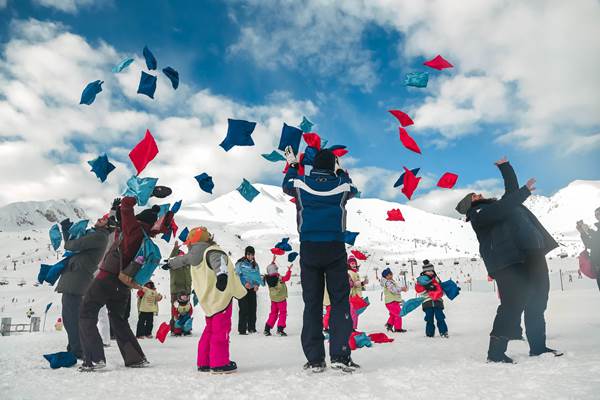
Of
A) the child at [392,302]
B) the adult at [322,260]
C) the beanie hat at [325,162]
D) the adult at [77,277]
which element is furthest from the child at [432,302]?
the adult at [77,277]

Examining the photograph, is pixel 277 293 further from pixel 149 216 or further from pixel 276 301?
pixel 149 216

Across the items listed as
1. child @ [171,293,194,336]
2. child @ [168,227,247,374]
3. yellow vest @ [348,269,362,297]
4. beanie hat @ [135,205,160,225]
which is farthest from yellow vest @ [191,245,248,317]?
child @ [171,293,194,336]

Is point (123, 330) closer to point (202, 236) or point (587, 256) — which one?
point (202, 236)

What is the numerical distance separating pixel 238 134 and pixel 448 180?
4.93 meters

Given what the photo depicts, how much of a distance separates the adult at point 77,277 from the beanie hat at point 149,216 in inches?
46.8

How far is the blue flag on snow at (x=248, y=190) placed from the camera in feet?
31.3

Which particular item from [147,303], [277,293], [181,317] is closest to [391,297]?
[277,293]

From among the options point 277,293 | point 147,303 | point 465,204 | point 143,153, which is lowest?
point 147,303

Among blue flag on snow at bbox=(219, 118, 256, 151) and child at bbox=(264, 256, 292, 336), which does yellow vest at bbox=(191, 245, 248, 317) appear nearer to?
blue flag on snow at bbox=(219, 118, 256, 151)

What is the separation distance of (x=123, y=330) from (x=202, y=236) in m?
1.37

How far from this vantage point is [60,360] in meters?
4.73

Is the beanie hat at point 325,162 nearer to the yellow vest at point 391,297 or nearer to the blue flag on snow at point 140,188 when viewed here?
the blue flag on snow at point 140,188

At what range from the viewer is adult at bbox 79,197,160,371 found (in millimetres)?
4711

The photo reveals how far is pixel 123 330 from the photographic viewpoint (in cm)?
486
